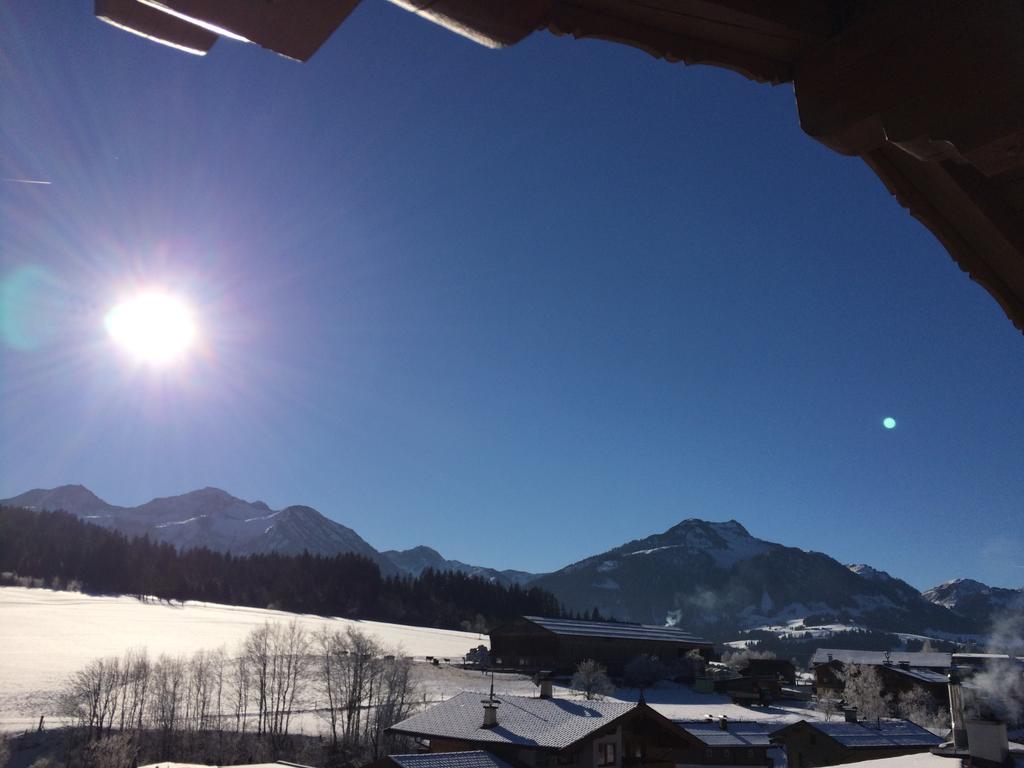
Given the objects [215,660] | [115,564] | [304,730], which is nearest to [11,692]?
[215,660]

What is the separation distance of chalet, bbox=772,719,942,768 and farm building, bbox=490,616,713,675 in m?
42.8

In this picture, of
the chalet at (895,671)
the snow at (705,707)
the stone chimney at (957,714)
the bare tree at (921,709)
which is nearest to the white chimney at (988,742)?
the stone chimney at (957,714)

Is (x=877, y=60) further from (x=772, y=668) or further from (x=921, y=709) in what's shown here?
(x=772, y=668)

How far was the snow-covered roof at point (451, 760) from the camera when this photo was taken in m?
23.9

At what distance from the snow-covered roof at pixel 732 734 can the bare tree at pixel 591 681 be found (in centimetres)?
1879

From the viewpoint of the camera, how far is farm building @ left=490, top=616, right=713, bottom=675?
81000mm

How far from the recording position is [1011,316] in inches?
94.4

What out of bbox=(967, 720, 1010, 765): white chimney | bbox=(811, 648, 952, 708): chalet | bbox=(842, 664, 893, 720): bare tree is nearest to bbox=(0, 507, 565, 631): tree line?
bbox=(811, 648, 952, 708): chalet

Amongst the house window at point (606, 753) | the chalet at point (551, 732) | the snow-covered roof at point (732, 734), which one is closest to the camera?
the chalet at point (551, 732)

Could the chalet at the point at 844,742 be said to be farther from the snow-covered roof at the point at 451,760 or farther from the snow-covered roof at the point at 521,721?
the snow-covered roof at the point at 451,760

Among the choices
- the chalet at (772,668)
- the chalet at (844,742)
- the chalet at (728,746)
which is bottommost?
the chalet at (772,668)

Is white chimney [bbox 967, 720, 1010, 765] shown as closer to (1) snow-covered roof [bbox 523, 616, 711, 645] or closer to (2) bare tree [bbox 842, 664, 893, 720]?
(2) bare tree [bbox 842, 664, 893, 720]

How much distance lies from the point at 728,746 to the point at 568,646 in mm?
44341

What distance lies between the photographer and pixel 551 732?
31.0 meters
